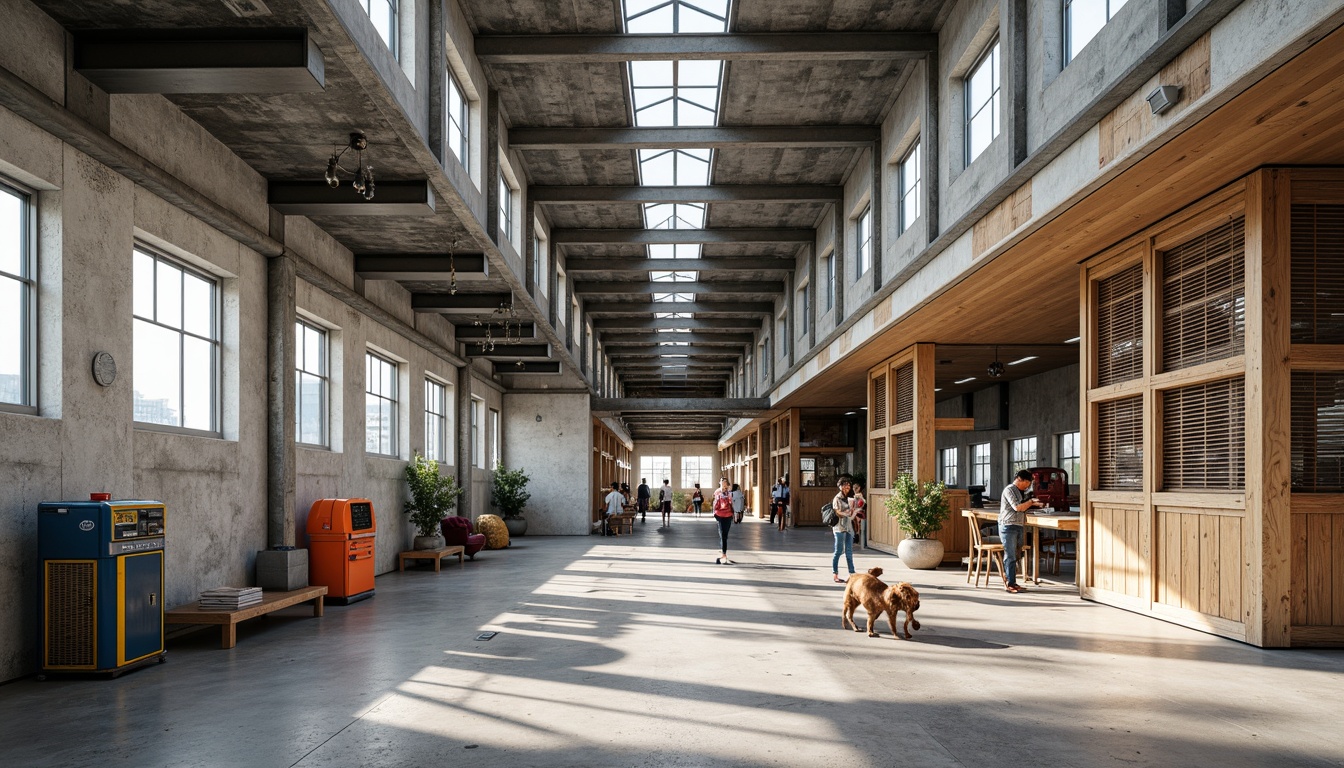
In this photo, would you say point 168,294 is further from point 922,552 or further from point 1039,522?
point 922,552

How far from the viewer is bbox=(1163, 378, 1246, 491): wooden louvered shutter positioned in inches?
314

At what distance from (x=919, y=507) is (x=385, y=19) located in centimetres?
1006

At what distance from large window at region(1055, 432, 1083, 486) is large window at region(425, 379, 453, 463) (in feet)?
43.7

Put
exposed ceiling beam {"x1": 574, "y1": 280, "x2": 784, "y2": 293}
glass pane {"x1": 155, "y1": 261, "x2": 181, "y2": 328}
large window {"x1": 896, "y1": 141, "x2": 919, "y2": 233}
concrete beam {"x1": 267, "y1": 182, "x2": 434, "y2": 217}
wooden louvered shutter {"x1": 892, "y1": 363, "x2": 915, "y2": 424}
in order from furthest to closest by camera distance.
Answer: exposed ceiling beam {"x1": 574, "y1": 280, "x2": 784, "y2": 293}, wooden louvered shutter {"x1": 892, "y1": 363, "x2": 915, "y2": 424}, large window {"x1": 896, "y1": 141, "x2": 919, "y2": 233}, concrete beam {"x1": 267, "y1": 182, "x2": 434, "y2": 217}, glass pane {"x1": 155, "y1": 261, "x2": 181, "y2": 328}

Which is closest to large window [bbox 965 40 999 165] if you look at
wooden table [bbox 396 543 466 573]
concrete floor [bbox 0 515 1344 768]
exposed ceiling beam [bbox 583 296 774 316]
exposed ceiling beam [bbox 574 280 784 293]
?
concrete floor [bbox 0 515 1344 768]

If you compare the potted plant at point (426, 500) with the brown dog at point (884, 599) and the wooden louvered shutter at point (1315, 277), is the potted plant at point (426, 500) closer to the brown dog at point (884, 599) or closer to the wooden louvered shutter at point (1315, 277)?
the brown dog at point (884, 599)

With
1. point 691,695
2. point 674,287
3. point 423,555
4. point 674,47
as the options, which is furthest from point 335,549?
point 674,287

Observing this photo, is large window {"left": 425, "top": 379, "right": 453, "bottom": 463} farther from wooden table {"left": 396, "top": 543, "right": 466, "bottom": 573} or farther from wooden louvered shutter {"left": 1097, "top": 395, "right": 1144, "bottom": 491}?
wooden louvered shutter {"left": 1097, "top": 395, "right": 1144, "bottom": 491}

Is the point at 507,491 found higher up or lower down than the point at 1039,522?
lower down

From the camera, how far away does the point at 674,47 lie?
1141cm

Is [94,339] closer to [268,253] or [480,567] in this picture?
[268,253]

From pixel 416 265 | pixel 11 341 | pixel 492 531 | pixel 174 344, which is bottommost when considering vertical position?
pixel 492 531

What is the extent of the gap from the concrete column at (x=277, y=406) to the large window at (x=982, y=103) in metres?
8.07

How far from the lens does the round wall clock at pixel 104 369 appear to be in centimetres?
697
